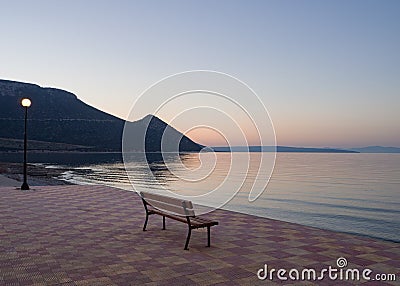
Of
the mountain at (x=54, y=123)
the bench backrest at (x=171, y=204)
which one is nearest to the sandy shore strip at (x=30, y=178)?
the bench backrest at (x=171, y=204)

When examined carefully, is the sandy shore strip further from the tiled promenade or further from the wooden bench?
the wooden bench

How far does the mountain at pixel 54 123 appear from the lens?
403 feet

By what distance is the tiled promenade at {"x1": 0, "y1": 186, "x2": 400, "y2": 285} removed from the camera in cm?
481

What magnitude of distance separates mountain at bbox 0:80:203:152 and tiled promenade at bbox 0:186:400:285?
110 metres

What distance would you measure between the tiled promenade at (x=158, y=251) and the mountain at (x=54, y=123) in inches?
4341

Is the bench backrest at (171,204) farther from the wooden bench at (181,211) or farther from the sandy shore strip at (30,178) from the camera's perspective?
the sandy shore strip at (30,178)

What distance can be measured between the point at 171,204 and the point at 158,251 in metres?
0.94

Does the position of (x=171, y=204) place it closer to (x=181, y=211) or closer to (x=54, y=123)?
(x=181, y=211)

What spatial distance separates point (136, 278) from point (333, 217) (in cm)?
1324

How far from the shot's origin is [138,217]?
30.1 feet

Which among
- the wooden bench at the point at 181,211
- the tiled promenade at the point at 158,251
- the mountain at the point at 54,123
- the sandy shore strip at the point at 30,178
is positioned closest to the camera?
the tiled promenade at the point at 158,251

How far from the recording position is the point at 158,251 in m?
6.09

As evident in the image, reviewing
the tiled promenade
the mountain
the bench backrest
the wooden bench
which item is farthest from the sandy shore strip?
the mountain

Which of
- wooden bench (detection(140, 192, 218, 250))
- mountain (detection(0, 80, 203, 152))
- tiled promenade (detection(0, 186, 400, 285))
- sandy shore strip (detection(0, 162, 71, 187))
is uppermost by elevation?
mountain (detection(0, 80, 203, 152))
